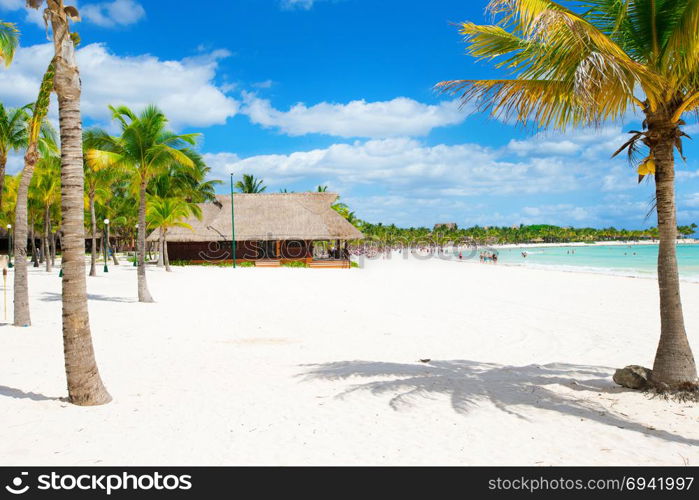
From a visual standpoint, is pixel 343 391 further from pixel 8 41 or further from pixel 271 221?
pixel 271 221

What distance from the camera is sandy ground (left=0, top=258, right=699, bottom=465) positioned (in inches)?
182

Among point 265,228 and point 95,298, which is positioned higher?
point 265,228

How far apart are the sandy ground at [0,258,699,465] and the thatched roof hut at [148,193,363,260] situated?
73.8ft

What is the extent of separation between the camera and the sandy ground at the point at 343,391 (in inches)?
182

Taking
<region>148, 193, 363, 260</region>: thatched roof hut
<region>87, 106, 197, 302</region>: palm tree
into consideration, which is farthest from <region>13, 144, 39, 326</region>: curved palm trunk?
<region>148, 193, 363, 260</region>: thatched roof hut

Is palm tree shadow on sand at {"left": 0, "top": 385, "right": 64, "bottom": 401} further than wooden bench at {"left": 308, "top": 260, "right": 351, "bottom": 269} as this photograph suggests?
No

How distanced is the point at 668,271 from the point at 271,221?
33622mm

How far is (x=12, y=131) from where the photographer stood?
55.4 ft

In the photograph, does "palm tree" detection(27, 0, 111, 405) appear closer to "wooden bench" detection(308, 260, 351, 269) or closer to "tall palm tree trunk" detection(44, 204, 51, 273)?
"tall palm tree trunk" detection(44, 204, 51, 273)

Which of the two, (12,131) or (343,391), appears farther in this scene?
(12,131)

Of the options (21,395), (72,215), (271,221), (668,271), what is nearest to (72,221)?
(72,215)

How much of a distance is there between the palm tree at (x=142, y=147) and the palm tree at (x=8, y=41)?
2.83 meters
